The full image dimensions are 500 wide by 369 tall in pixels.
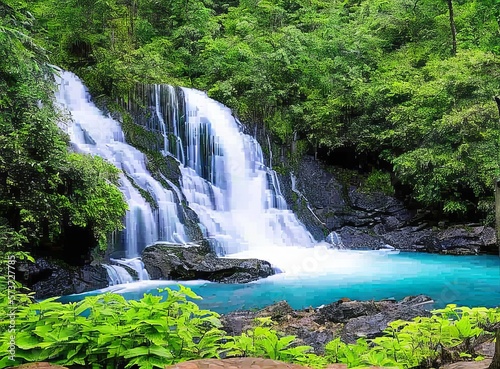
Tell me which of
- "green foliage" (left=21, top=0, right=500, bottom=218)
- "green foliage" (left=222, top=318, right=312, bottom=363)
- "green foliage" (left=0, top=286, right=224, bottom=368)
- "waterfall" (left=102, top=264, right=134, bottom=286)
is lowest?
"waterfall" (left=102, top=264, right=134, bottom=286)

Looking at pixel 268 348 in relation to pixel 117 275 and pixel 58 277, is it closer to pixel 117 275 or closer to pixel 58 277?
pixel 58 277

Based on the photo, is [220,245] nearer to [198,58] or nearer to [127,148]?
[127,148]

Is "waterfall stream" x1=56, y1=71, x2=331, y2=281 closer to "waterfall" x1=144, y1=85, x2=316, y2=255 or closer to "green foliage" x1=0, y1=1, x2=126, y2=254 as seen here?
"waterfall" x1=144, y1=85, x2=316, y2=255

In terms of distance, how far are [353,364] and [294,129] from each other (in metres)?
17.1

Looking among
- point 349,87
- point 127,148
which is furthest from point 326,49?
point 127,148

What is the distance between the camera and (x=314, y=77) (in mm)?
20672

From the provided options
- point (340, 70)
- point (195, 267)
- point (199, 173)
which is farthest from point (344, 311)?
point (340, 70)

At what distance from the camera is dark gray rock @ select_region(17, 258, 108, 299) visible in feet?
29.9

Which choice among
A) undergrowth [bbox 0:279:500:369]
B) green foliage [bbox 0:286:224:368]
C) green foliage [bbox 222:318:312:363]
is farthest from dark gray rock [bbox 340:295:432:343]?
green foliage [bbox 0:286:224:368]

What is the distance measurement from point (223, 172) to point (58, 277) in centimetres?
837

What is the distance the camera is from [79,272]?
1005cm

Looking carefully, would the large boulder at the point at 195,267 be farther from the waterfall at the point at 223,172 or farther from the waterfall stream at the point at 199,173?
the waterfall at the point at 223,172

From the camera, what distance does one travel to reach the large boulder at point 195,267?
10852mm

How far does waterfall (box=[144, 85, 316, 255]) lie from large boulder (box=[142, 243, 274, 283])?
3431 mm
